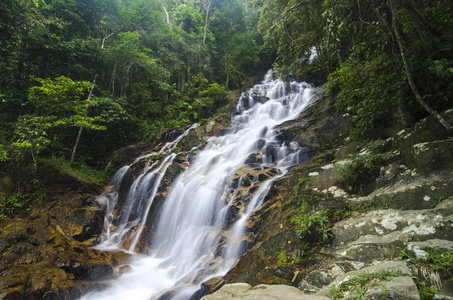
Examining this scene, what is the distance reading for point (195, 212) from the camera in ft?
27.1

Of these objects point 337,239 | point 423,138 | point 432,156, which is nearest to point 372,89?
point 423,138

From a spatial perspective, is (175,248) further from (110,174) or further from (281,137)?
(110,174)

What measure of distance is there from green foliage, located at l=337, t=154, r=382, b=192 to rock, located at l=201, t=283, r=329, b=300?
282 centimetres

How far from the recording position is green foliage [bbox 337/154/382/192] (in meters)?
4.36

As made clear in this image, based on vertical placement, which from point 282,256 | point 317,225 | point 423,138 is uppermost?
point 423,138

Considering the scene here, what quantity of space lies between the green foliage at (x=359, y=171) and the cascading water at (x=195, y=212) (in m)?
2.72

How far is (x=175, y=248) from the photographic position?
300 inches

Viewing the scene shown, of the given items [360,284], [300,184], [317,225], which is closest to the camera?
[360,284]

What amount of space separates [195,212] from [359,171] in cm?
577

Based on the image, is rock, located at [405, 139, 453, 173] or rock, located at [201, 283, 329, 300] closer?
rock, located at [201, 283, 329, 300]

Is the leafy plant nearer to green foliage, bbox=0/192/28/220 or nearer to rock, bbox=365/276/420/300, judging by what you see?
rock, bbox=365/276/420/300

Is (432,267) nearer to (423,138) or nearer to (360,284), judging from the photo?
(360,284)

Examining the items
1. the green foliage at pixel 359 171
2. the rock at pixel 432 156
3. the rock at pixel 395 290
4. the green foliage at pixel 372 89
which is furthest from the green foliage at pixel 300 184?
the rock at pixel 395 290

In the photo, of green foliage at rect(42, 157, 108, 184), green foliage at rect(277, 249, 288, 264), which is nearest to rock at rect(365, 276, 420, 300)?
green foliage at rect(277, 249, 288, 264)
